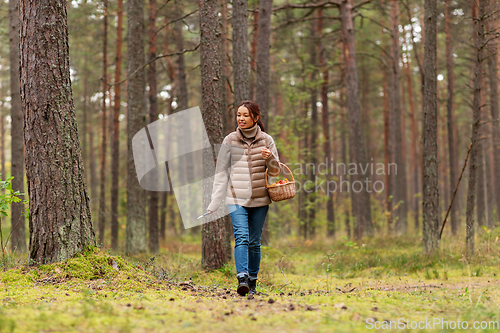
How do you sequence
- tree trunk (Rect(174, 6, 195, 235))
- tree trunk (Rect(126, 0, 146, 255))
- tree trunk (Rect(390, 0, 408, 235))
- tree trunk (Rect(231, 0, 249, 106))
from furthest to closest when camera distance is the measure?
1. tree trunk (Rect(390, 0, 408, 235))
2. tree trunk (Rect(174, 6, 195, 235))
3. tree trunk (Rect(126, 0, 146, 255))
4. tree trunk (Rect(231, 0, 249, 106))

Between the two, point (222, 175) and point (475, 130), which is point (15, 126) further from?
point (475, 130)

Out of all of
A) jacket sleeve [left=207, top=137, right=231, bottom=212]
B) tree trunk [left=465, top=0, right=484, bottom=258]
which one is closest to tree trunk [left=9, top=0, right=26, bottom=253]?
jacket sleeve [left=207, top=137, right=231, bottom=212]

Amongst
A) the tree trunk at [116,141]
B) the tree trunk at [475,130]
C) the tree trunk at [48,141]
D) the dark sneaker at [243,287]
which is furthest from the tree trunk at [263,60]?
the dark sneaker at [243,287]

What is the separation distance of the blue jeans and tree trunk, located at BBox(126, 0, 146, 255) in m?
6.73

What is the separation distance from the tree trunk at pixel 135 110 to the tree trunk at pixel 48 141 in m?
5.73

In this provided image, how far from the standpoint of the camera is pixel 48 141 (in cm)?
480

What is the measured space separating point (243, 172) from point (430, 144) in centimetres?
644

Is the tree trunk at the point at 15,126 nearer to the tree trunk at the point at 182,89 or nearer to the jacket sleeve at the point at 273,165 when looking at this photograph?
the tree trunk at the point at 182,89

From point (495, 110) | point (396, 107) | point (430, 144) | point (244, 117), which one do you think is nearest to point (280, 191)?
point (244, 117)

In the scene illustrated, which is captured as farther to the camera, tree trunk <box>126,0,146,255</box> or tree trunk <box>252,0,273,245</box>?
tree trunk <box>252,0,273,245</box>

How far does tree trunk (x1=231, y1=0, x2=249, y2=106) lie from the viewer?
8.68 m

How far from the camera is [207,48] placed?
6820 mm

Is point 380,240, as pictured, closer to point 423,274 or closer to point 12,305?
point 423,274

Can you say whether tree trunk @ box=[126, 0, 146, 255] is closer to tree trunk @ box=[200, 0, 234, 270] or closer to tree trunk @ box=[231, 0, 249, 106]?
tree trunk @ box=[231, 0, 249, 106]
